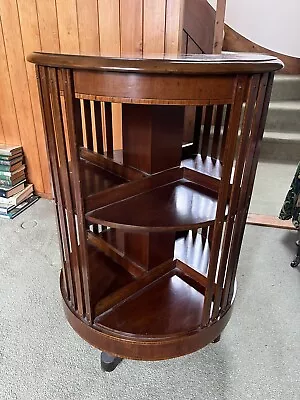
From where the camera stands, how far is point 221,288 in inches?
40.2

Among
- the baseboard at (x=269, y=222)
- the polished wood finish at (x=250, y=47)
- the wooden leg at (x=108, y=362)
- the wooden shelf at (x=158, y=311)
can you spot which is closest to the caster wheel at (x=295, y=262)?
the baseboard at (x=269, y=222)

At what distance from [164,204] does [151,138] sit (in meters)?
0.20

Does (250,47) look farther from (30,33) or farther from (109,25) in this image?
(30,33)

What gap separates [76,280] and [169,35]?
1.15m

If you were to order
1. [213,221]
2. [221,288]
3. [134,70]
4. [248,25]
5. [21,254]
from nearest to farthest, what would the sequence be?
1. [134,70]
2. [213,221]
3. [221,288]
4. [21,254]
5. [248,25]

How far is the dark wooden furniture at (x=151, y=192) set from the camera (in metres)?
0.72

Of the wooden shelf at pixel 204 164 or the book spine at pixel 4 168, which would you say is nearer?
the wooden shelf at pixel 204 164

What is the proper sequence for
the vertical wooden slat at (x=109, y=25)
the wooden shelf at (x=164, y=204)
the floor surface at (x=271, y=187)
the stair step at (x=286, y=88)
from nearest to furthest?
the wooden shelf at (x=164, y=204) < the vertical wooden slat at (x=109, y=25) < the floor surface at (x=271, y=187) < the stair step at (x=286, y=88)

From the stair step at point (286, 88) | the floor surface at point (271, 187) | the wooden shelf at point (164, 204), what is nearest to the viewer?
the wooden shelf at point (164, 204)

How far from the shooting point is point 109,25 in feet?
5.35

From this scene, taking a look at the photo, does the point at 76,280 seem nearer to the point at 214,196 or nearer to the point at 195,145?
the point at 214,196

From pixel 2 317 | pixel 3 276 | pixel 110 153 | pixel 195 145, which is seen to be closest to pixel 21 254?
pixel 3 276

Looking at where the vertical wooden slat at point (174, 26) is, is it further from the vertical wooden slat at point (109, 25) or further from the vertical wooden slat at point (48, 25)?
the vertical wooden slat at point (48, 25)

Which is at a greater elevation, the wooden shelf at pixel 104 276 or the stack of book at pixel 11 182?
the wooden shelf at pixel 104 276
